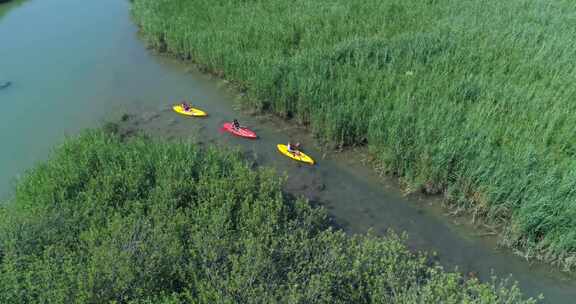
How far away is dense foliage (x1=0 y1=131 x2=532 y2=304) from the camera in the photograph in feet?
16.5

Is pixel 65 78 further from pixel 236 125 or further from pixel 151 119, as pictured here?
pixel 236 125

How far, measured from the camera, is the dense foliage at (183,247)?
16.5 ft

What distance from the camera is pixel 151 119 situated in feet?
35.5

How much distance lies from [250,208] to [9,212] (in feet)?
13.1

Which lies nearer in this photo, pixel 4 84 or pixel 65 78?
pixel 4 84

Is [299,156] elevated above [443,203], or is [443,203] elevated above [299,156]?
[299,156]

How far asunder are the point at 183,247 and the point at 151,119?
6.06 m

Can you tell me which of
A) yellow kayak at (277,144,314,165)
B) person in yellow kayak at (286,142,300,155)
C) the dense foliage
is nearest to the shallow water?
yellow kayak at (277,144,314,165)

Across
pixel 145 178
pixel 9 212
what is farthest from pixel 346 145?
pixel 9 212

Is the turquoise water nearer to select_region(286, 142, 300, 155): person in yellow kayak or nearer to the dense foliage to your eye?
the dense foliage

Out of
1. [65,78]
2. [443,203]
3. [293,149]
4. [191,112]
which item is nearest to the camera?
[443,203]

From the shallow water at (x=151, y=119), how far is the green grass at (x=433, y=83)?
1.64 feet

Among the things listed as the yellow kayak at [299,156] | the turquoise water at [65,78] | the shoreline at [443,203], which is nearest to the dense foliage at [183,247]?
the shoreline at [443,203]

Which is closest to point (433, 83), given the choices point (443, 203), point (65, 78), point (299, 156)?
point (443, 203)
